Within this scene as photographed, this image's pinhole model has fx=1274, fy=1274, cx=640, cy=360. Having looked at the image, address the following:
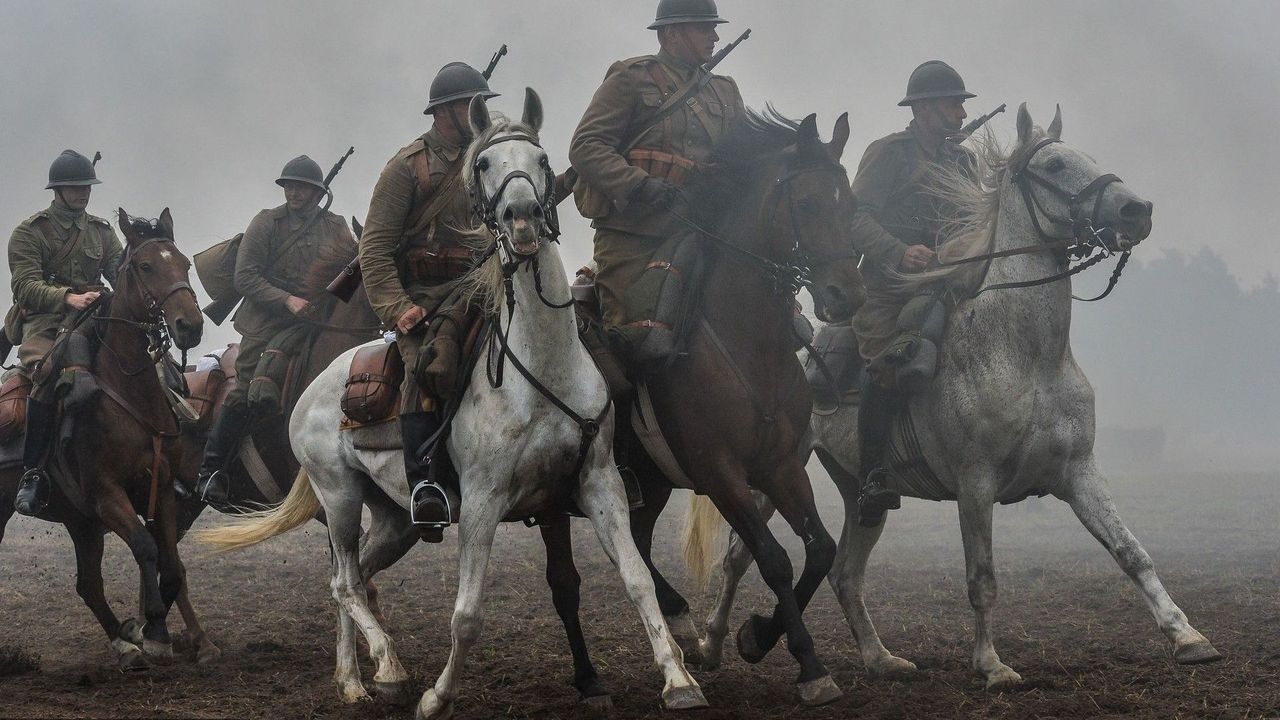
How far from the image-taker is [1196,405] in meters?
59.7

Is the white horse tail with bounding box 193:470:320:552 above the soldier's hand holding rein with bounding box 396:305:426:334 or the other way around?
the other way around

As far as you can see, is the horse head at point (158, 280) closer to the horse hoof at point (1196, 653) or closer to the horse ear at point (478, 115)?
the horse ear at point (478, 115)

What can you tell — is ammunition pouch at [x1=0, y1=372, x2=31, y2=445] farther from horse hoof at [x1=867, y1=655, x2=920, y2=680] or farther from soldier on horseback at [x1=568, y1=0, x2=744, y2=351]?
horse hoof at [x1=867, y1=655, x2=920, y2=680]

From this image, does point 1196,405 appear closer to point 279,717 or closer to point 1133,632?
point 1133,632

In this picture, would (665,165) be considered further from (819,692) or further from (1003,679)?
(1003,679)

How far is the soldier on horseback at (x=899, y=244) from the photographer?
26.9 feet

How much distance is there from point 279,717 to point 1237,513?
2056 cm

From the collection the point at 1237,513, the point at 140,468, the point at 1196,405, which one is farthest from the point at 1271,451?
the point at 140,468

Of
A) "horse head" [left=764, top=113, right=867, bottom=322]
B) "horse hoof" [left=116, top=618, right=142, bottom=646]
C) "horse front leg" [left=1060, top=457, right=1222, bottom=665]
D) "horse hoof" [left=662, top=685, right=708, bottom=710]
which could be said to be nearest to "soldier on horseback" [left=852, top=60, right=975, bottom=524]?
"horse front leg" [left=1060, top=457, right=1222, bottom=665]

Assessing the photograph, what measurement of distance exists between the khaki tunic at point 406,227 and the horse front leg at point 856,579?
2.78 m

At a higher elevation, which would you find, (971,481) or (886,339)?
(886,339)

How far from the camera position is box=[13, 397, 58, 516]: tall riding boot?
9.13m

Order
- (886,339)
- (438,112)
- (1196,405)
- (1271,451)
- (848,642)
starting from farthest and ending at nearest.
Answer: (1196,405)
(1271,451)
(848,642)
(886,339)
(438,112)

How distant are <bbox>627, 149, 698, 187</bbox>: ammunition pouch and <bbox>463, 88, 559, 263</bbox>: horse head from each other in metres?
1.15
